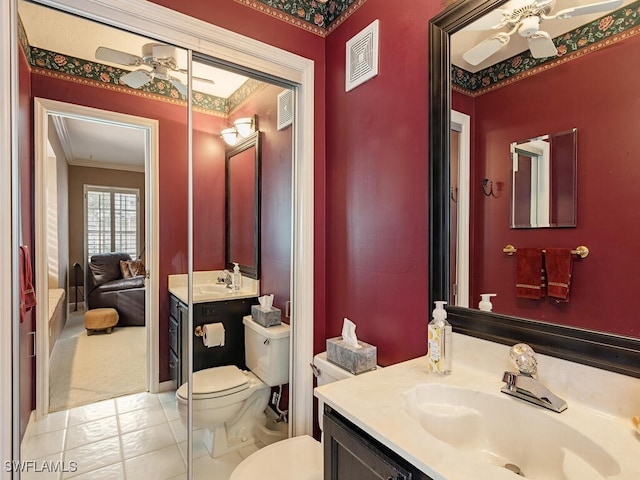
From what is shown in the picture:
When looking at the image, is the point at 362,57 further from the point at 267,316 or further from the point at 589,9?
the point at 267,316

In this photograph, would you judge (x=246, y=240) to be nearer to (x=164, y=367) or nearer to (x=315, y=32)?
(x=164, y=367)

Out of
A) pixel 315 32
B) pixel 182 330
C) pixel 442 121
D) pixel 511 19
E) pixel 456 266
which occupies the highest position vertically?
pixel 315 32

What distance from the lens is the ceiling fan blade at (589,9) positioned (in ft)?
2.82

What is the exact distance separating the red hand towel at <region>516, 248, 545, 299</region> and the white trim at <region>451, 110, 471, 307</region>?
177 millimetres

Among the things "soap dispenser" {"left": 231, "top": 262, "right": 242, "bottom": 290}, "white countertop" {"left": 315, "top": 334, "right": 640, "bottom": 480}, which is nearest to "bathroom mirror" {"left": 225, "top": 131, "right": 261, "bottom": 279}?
"soap dispenser" {"left": 231, "top": 262, "right": 242, "bottom": 290}

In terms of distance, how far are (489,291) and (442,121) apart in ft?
2.14

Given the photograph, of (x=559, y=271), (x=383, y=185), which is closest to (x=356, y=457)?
(x=559, y=271)

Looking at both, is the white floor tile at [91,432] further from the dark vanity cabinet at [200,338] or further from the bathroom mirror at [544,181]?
the bathroom mirror at [544,181]

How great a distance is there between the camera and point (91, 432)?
6.20ft

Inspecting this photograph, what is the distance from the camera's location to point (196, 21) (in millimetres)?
1510

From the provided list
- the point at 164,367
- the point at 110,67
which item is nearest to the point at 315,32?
the point at 110,67

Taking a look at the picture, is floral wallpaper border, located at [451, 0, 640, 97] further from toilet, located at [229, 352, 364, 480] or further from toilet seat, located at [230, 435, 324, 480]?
toilet seat, located at [230, 435, 324, 480]

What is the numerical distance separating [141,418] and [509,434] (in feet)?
6.96

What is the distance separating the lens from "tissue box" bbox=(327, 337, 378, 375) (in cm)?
143
